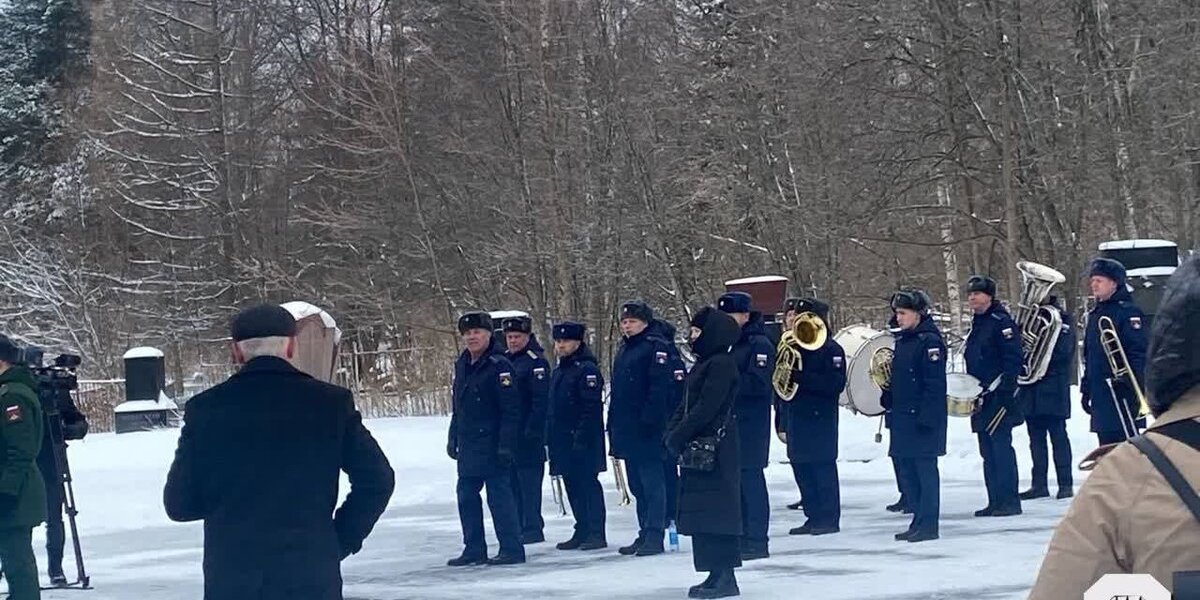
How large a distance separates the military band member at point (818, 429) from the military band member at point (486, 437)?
226 centimetres

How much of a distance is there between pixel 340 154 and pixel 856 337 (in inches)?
839

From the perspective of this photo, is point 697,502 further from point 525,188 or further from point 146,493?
point 525,188

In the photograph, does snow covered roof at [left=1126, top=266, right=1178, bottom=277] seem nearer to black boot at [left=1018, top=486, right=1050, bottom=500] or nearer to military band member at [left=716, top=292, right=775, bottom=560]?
black boot at [left=1018, top=486, right=1050, bottom=500]

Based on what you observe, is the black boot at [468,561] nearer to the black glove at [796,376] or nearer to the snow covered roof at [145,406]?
the black glove at [796,376]

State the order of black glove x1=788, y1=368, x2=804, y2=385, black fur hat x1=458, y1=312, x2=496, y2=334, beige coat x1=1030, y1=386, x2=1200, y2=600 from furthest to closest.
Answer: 1. black glove x1=788, y1=368, x2=804, y2=385
2. black fur hat x1=458, y1=312, x2=496, y2=334
3. beige coat x1=1030, y1=386, x2=1200, y2=600

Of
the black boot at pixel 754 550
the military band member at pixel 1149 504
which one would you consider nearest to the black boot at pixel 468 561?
the black boot at pixel 754 550

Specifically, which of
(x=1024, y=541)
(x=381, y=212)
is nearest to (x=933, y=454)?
(x=1024, y=541)

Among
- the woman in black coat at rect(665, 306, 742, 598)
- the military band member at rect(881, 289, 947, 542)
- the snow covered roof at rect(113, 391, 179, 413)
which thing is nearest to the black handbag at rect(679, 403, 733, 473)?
the woman in black coat at rect(665, 306, 742, 598)

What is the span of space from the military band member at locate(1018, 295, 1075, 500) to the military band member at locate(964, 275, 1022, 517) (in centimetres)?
46

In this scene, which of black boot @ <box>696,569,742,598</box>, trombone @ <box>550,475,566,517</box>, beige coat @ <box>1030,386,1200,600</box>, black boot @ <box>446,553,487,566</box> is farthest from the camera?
trombone @ <box>550,475,566,517</box>

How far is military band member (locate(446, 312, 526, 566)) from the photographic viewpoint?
12.6 m

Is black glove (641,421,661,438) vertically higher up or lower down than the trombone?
higher up

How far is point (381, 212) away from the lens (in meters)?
33.4

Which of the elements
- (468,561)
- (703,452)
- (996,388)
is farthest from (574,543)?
(703,452)
